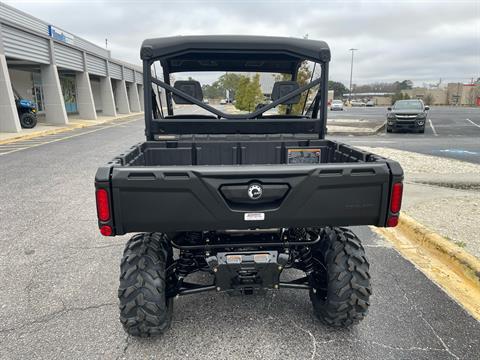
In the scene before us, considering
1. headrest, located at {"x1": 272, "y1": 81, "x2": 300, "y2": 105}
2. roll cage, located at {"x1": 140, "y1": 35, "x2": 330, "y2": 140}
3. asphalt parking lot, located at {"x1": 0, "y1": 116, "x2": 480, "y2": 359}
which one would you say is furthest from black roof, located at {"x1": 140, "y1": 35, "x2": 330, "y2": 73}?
asphalt parking lot, located at {"x1": 0, "y1": 116, "x2": 480, "y2": 359}

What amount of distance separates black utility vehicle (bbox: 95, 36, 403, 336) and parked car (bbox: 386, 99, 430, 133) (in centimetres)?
1709

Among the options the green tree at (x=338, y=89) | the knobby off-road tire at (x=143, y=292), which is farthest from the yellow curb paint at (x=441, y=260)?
the green tree at (x=338, y=89)

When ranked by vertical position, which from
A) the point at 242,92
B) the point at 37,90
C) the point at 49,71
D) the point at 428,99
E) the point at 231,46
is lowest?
the point at 428,99

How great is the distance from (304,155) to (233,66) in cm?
143

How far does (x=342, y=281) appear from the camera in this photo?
104 inches

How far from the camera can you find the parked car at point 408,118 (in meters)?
18.6

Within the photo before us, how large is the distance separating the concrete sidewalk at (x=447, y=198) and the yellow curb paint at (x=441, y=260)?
0.64ft

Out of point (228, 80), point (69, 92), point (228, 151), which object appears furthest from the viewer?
point (69, 92)

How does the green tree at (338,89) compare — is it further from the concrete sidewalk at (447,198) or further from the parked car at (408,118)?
the concrete sidewalk at (447,198)

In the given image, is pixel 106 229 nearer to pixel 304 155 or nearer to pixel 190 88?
pixel 190 88

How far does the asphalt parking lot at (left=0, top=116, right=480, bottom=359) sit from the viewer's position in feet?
8.50

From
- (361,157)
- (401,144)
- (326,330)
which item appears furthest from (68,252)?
(401,144)

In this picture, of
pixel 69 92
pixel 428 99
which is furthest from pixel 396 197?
pixel 428 99

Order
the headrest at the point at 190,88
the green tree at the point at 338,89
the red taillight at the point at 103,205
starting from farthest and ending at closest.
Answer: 1. the green tree at the point at 338,89
2. the headrest at the point at 190,88
3. the red taillight at the point at 103,205
